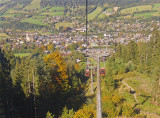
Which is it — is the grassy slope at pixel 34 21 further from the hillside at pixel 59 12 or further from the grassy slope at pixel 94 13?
the grassy slope at pixel 94 13

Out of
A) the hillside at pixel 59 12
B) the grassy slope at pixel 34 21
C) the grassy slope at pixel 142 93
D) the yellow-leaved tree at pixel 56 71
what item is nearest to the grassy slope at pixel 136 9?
the hillside at pixel 59 12

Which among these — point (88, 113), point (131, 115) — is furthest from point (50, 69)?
point (131, 115)

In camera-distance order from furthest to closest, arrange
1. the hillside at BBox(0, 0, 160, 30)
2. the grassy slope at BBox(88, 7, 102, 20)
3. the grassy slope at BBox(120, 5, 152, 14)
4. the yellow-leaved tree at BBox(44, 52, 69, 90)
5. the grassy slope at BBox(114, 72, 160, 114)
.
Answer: the grassy slope at BBox(120, 5, 152, 14) < the hillside at BBox(0, 0, 160, 30) < the grassy slope at BBox(88, 7, 102, 20) < the yellow-leaved tree at BBox(44, 52, 69, 90) < the grassy slope at BBox(114, 72, 160, 114)

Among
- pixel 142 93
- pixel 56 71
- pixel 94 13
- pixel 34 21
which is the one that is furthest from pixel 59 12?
pixel 142 93

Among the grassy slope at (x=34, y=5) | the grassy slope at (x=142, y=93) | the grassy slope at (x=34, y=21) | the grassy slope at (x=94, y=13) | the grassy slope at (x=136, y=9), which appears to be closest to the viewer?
the grassy slope at (x=142, y=93)

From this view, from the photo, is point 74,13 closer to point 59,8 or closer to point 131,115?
point 59,8

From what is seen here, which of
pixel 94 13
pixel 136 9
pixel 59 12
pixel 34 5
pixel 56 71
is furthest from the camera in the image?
pixel 34 5

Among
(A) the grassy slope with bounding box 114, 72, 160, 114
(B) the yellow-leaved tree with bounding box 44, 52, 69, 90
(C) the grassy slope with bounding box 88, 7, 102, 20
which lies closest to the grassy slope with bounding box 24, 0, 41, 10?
(C) the grassy slope with bounding box 88, 7, 102, 20

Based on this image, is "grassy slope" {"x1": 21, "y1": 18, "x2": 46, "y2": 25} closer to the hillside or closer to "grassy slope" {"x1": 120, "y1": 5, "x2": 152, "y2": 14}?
the hillside

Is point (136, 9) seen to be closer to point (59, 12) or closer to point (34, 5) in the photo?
point (59, 12)

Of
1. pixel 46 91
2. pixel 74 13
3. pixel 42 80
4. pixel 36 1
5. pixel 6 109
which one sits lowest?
pixel 6 109

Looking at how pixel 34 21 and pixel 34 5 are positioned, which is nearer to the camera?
pixel 34 21
